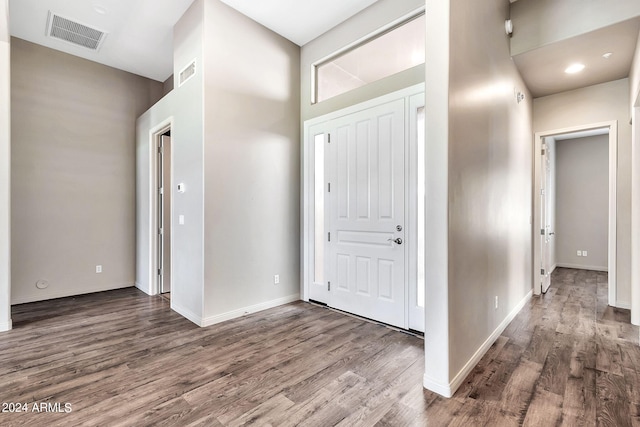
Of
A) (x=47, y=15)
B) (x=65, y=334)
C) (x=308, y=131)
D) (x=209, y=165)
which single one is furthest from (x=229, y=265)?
(x=47, y=15)

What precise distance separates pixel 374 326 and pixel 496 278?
1264mm

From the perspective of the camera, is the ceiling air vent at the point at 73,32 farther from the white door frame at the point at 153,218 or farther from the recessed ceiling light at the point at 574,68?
the recessed ceiling light at the point at 574,68

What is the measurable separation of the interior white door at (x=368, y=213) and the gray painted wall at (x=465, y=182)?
76cm

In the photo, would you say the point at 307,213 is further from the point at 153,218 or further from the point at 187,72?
the point at 153,218

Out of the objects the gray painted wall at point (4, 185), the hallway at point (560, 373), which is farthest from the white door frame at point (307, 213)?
the gray painted wall at point (4, 185)

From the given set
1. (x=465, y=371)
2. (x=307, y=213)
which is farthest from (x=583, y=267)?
(x=307, y=213)

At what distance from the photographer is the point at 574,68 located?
3.46m

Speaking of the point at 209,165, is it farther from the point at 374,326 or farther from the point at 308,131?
the point at 374,326

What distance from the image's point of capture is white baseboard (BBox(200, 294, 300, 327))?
10.6ft

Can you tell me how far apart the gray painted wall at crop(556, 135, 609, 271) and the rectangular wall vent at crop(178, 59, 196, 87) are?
7272 millimetres

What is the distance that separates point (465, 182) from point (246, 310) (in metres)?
2.69

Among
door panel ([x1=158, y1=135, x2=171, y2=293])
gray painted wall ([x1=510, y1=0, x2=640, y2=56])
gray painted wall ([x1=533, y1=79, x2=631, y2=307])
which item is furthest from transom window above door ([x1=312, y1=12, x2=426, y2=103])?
gray painted wall ([x1=533, y1=79, x2=631, y2=307])

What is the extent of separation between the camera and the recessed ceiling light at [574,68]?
3395 mm

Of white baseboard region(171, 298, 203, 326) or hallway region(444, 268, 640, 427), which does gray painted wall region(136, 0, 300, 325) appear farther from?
hallway region(444, 268, 640, 427)
